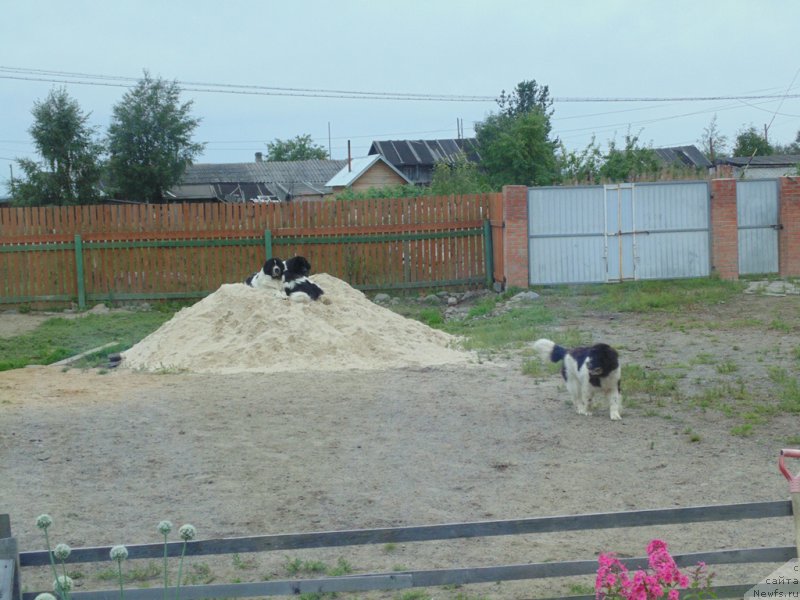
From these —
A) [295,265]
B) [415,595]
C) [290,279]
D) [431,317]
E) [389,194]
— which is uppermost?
[389,194]

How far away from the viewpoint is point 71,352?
16266mm

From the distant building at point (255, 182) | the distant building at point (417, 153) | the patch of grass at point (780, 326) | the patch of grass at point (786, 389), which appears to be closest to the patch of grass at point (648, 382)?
the patch of grass at point (786, 389)

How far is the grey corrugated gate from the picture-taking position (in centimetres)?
2178

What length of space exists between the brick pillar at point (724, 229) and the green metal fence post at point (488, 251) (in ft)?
16.1

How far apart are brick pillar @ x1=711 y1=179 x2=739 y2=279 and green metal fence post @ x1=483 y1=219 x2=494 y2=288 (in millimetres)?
4893

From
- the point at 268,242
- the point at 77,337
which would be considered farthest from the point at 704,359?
the point at 268,242

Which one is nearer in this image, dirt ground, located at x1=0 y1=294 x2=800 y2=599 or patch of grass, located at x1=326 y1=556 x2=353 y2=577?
patch of grass, located at x1=326 y1=556 x2=353 y2=577

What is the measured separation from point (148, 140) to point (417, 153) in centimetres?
2367

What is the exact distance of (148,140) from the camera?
43812 mm

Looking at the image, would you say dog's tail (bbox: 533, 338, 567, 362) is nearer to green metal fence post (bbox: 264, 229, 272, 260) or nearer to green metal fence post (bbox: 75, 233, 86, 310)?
green metal fence post (bbox: 264, 229, 272, 260)

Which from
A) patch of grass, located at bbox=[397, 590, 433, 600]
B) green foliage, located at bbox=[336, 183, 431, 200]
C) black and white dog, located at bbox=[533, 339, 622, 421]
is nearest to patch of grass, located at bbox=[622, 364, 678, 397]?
black and white dog, located at bbox=[533, 339, 622, 421]

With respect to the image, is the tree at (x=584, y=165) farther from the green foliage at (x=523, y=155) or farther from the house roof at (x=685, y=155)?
the house roof at (x=685, y=155)

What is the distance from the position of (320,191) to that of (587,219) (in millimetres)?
37711

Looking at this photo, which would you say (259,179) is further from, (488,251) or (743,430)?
(743,430)
